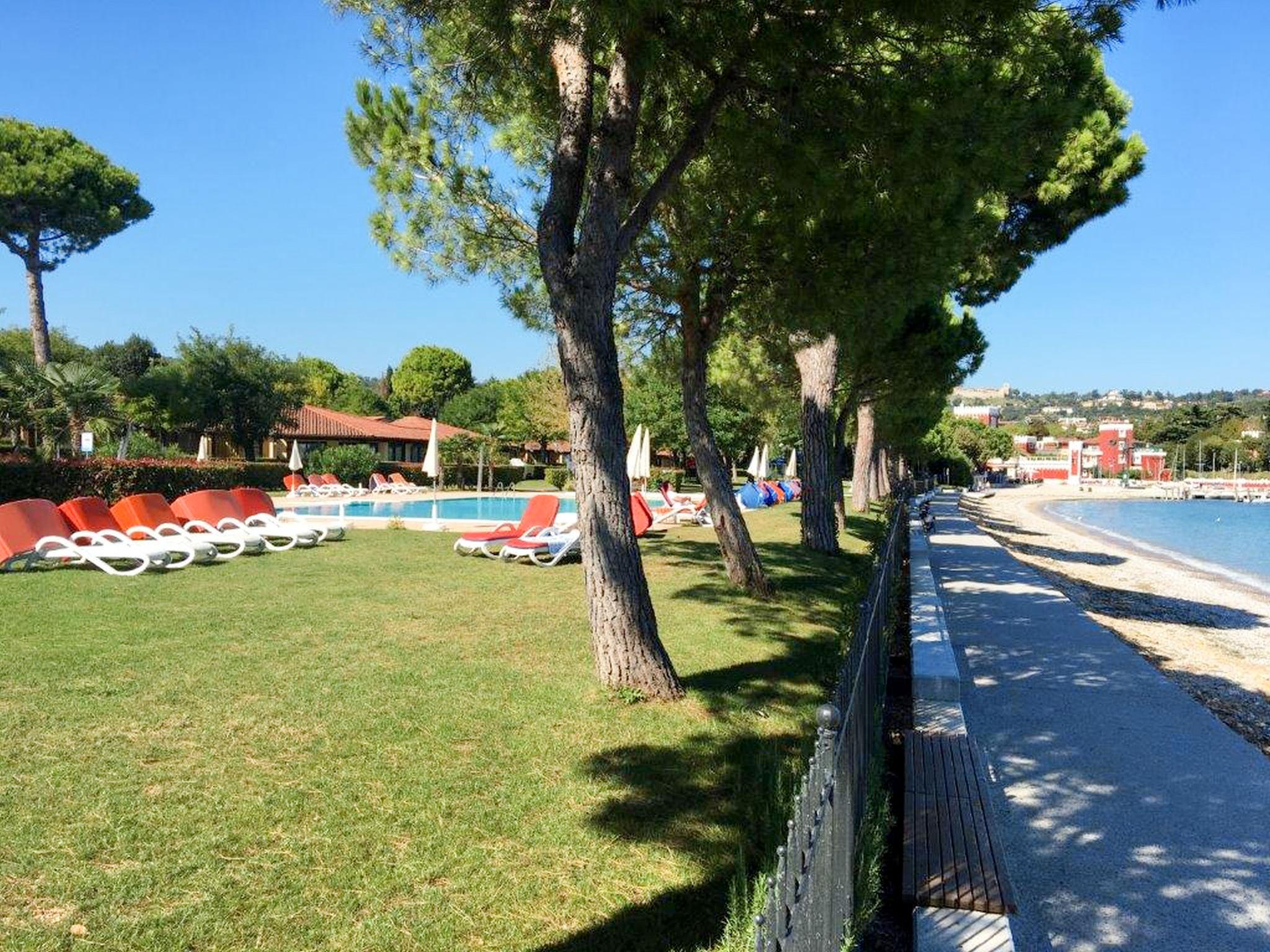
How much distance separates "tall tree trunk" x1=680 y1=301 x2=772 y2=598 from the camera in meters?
9.30

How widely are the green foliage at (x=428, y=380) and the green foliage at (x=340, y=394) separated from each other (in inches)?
89.7

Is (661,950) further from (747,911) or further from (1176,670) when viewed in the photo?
(1176,670)

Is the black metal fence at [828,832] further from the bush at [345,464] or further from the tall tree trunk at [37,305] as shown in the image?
the tall tree trunk at [37,305]

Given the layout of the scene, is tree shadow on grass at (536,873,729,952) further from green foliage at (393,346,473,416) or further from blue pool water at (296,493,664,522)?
green foliage at (393,346,473,416)

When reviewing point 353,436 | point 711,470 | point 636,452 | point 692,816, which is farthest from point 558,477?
point 692,816

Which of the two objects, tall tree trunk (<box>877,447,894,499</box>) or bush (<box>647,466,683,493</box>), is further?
bush (<box>647,466,683,493</box>)

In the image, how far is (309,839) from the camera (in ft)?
11.0

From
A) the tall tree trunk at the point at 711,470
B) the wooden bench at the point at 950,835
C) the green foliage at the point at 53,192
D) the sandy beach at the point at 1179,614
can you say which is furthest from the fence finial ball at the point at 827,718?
the green foliage at the point at 53,192

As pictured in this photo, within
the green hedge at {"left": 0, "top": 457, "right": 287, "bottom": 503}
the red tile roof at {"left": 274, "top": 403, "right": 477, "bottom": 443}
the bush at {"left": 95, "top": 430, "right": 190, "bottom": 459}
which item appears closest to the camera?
the green hedge at {"left": 0, "top": 457, "right": 287, "bottom": 503}

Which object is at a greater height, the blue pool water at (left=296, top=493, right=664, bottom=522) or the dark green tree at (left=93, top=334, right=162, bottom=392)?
the dark green tree at (left=93, top=334, right=162, bottom=392)

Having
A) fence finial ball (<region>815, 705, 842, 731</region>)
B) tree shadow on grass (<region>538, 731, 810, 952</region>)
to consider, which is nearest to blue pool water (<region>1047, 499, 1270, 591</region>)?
tree shadow on grass (<region>538, 731, 810, 952</region>)

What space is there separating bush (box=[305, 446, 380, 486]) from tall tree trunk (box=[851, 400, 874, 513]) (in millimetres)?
20793

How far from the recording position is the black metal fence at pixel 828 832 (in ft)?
5.74

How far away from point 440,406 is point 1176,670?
2836 inches
